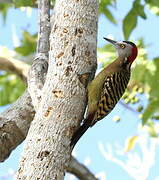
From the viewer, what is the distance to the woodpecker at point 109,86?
11.4ft

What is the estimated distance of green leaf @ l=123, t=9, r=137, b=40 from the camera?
436 cm

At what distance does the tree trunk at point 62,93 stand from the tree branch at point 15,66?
2.40 meters

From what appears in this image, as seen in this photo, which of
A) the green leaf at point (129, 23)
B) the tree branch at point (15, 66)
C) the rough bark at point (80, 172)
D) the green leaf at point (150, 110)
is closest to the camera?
the green leaf at point (150, 110)

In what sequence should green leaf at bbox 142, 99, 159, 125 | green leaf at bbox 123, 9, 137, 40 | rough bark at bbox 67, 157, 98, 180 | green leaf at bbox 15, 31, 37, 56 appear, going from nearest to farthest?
green leaf at bbox 142, 99, 159, 125 < green leaf at bbox 123, 9, 137, 40 < rough bark at bbox 67, 157, 98, 180 < green leaf at bbox 15, 31, 37, 56

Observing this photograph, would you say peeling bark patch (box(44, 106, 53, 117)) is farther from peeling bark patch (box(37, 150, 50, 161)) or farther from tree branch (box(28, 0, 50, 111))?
tree branch (box(28, 0, 50, 111))

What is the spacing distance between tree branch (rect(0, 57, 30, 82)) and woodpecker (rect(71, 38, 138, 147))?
4.05 ft

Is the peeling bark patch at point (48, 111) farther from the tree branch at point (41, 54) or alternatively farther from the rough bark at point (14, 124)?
the rough bark at point (14, 124)

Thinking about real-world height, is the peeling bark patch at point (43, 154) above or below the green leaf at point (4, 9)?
below

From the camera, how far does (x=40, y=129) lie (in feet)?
8.56

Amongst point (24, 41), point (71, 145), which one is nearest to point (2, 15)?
point (24, 41)

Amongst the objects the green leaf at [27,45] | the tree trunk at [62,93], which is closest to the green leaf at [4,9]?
the green leaf at [27,45]

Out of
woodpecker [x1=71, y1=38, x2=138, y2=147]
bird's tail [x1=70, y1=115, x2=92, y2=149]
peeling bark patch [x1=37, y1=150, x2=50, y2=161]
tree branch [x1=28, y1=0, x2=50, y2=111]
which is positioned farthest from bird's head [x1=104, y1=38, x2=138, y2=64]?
peeling bark patch [x1=37, y1=150, x2=50, y2=161]

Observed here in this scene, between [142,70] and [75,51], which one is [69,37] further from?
[142,70]

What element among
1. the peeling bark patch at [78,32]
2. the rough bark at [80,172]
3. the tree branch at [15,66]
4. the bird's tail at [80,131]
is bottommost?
the rough bark at [80,172]
